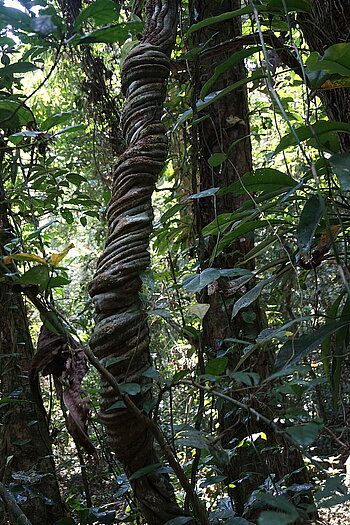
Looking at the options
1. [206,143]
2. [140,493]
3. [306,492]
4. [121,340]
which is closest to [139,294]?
[121,340]

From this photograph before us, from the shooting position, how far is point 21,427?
119 cm

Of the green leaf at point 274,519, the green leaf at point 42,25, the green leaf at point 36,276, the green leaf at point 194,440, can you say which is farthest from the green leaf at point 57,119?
the green leaf at point 274,519

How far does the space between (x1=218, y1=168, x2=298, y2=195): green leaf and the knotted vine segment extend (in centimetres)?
18

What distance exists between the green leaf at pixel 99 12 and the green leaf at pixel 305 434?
0.60m

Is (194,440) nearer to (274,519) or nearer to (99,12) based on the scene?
(274,519)

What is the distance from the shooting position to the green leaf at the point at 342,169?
2.14ft

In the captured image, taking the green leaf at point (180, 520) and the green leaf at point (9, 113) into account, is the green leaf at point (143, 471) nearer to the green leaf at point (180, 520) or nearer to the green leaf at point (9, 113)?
the green leaf at point (180, 520)

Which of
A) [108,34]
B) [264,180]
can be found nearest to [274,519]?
[264,180]

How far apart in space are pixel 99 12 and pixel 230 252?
0.80m

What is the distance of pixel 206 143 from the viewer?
60.1 inches

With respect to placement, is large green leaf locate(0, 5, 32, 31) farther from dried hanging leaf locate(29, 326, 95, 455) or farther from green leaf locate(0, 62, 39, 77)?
dried hanging leaf locate(29, 326, 95, 455)

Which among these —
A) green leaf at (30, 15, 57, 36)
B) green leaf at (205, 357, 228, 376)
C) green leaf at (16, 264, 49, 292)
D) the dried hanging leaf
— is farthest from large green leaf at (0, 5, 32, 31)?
green leaf at (205, 357, 228, 376)

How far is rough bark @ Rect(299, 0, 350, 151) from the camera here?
959mm

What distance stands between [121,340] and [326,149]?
423 mm
